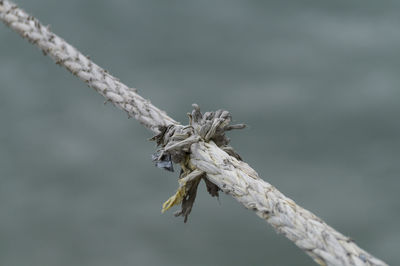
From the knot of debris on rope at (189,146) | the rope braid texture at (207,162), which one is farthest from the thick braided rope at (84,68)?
the knot of debris on rope at (189,146)

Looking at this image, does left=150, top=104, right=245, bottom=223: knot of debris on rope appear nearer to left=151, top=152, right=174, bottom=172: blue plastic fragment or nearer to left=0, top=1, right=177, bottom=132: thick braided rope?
left=151, top=152, right=174, bottom=172: blue plastic fragment

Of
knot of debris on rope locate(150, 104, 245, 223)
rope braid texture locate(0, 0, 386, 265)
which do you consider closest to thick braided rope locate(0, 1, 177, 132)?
rope braid texture locate(0, 0, 386, 265)

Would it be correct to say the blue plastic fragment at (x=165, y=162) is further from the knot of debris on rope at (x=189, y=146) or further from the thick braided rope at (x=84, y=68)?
the thick braided rope at (x=84, y=68)

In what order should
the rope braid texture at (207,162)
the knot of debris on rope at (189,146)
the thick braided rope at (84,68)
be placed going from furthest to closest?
the thick braided rope at (84,68)
the knot of debris on rope at (189,146)
the rope braid texture at (207,162)

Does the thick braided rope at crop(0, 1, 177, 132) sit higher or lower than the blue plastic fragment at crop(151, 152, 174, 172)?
higher

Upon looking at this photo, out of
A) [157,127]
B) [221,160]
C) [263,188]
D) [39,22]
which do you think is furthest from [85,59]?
[263,188]

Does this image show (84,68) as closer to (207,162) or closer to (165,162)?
(165,162)

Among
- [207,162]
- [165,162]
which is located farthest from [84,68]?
[207,162]
